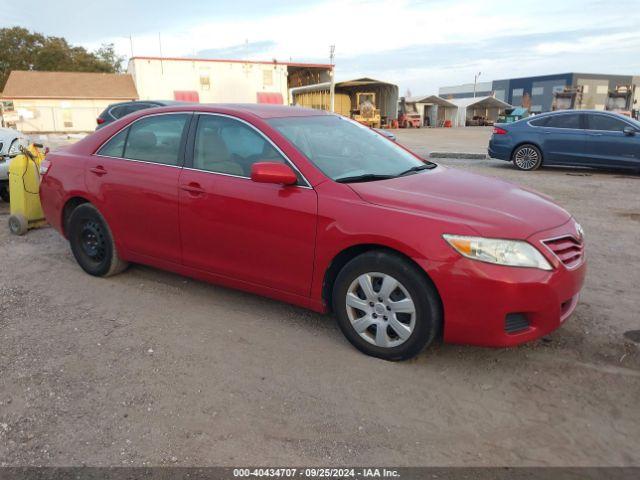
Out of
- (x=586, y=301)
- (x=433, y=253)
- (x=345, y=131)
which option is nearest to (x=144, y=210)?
(x=345, y=131)

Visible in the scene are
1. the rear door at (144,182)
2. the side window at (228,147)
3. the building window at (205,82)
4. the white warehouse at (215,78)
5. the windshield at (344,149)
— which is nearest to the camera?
the windshield at (344,149)

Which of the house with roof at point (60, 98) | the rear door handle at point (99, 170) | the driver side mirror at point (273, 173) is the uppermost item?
the house with roof at point (60, 98)

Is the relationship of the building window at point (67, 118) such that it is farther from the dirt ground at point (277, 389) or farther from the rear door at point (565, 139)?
the dirt ground at point (277, 389)

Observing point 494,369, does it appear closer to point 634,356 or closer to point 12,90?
point 634,356

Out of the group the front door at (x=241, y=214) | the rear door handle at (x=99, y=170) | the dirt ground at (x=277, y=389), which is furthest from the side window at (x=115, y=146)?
the dirt ground at (x=277, y=389)

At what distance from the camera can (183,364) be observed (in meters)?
3.39

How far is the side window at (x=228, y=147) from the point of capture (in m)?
3.82

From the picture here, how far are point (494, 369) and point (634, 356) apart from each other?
946 millimetres

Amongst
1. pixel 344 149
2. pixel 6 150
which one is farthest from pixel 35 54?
pixel 344 149

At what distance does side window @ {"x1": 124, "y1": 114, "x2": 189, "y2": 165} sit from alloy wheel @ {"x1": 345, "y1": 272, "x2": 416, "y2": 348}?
1.90m

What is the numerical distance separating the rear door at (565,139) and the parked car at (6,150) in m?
10.8

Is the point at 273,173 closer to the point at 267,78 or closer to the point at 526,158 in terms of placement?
the point at 526,158

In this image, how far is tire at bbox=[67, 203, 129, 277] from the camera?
15.6ft

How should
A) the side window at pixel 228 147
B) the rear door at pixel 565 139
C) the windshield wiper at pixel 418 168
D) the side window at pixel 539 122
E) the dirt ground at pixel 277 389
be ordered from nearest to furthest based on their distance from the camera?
the dirt ground at pixel 277 389, the side window at pixel 228 147, the windshield wiper at pixel 418 168, the rear door at pixel 565 139, the side window at pixel 539 122
